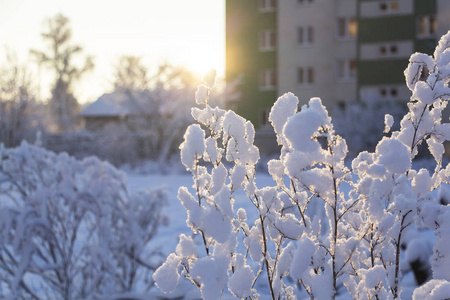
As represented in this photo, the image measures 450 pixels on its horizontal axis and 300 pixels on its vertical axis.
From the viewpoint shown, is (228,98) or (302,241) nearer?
(302,241)

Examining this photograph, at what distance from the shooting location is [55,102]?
104 ft

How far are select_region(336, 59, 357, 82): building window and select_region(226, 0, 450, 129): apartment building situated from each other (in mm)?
48

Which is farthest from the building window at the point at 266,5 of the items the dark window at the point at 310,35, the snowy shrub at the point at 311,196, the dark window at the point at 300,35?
the snowy shrub at the point at 311,196

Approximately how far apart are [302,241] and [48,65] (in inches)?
1213

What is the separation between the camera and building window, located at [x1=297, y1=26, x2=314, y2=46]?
2516cm

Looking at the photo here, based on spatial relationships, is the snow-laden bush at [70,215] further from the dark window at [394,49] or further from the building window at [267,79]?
the building window at [267,79]

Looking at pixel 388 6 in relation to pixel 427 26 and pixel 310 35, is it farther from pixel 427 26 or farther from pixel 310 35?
pixel 310 35

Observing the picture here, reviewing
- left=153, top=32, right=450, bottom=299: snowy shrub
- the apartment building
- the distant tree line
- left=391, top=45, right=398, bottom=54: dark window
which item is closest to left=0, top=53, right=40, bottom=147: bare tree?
the distant tree line

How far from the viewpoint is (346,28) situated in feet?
80.4

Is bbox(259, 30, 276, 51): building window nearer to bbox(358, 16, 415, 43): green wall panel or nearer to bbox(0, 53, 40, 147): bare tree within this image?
bbox(358, 16, 415, 43): green wall panel

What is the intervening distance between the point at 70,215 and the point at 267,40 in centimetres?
2365

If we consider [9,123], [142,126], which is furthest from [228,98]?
[9,123]

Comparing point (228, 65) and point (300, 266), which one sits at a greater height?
point (228, 65)

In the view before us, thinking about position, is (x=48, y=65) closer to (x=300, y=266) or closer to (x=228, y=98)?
(x=228, y=98)
